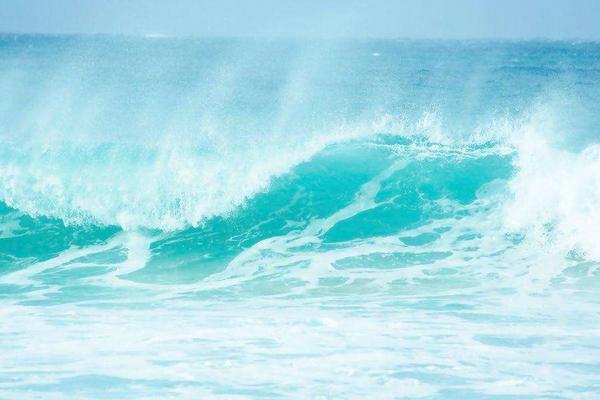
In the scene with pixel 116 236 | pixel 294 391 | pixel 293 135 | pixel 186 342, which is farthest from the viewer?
pixel 293 135

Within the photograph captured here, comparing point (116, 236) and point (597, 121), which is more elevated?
point (597, 121)

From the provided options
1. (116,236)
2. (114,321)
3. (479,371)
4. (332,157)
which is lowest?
(479,371)

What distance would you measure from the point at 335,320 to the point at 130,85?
1129 inches

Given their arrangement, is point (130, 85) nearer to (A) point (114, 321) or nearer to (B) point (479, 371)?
(A) point (114, 321)

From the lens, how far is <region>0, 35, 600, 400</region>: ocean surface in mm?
6438

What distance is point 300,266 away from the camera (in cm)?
1051

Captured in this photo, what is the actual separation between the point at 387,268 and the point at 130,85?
2666cm

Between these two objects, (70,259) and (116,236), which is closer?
(70,259)

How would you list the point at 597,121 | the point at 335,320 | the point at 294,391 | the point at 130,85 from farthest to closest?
the point at 130,85
the point at 597,121
the point at 335,320
the point at 294,391

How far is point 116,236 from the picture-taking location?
38.9 ft

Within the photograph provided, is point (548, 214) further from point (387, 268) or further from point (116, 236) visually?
point (116, 236)

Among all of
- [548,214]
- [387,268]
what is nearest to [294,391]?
[387,268]

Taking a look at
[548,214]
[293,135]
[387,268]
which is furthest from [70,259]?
[293,135]

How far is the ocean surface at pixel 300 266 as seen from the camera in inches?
253
